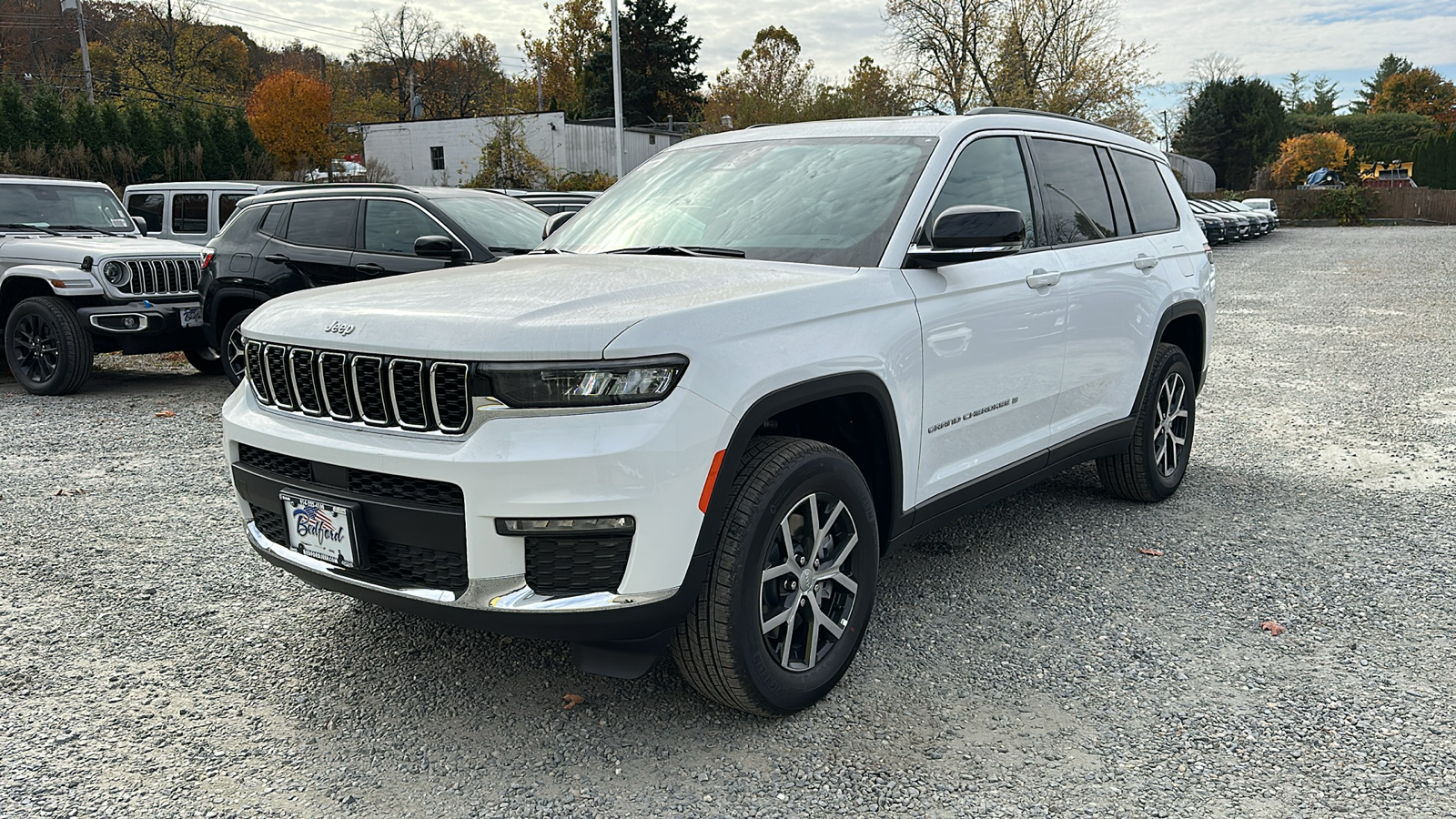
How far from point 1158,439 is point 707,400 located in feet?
11.6

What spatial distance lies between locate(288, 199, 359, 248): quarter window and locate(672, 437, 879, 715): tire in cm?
618

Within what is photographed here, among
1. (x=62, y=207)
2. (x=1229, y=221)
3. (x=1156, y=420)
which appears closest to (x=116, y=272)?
(x=62, y=207)

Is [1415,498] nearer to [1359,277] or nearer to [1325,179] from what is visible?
[1359,277]

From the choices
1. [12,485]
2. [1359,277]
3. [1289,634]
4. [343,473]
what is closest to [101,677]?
[343,473]

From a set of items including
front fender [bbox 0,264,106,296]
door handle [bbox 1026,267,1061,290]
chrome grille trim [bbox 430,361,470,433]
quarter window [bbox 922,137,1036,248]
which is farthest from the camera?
front fender [bbox 0,264,106,296]

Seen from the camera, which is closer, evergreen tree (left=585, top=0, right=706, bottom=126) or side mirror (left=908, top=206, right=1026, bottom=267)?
side mirror (left=908, top=206, right=1026, bottom=267)

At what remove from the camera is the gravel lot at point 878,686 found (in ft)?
9.45

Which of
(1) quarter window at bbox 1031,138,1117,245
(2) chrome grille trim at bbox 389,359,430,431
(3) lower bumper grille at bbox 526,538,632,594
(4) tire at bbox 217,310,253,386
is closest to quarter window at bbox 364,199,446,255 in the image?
(4) tire at bbox 217,310,253,386

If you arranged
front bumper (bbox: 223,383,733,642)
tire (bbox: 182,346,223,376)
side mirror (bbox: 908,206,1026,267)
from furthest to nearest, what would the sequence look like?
tire (bbox: 182,346,223,376)
side mirror (bbox: 908,206,1026,267)
front bumper (bbox: 223,383,733,642)

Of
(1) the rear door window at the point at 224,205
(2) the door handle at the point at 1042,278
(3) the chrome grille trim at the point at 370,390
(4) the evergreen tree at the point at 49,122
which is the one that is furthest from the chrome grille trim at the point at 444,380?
(4) the evergreen tree at the point at 49,122

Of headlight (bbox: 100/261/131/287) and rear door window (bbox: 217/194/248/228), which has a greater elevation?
rear door window (bbox: 217/194/248/228)

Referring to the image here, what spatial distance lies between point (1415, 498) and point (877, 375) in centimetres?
389

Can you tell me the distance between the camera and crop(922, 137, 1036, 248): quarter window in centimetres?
398

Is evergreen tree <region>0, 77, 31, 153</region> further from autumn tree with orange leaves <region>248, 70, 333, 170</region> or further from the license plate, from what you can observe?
the license plate
